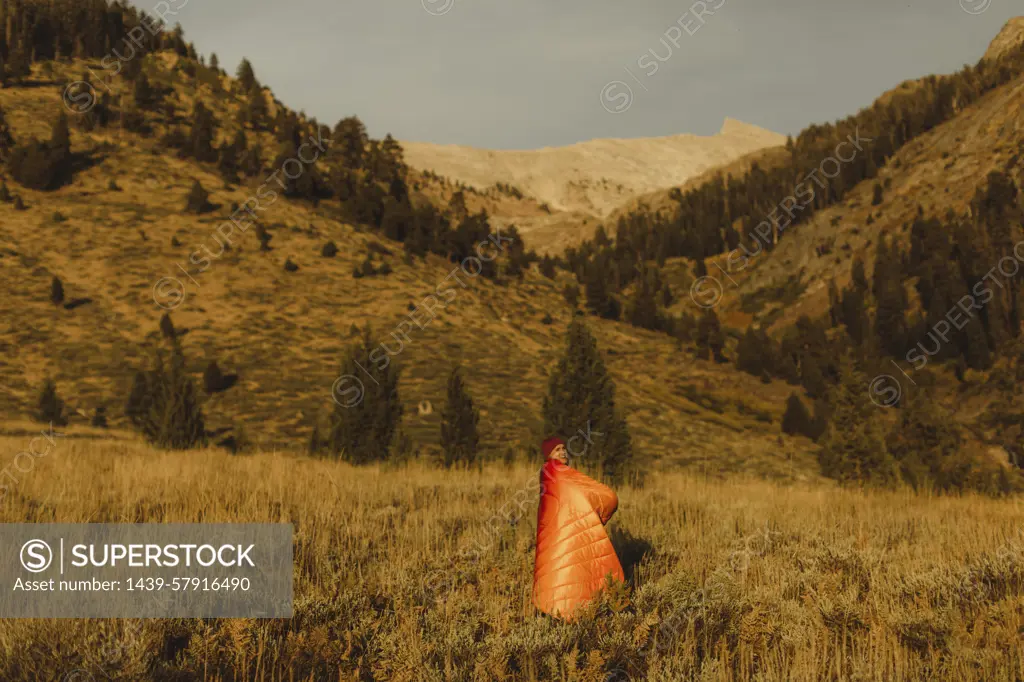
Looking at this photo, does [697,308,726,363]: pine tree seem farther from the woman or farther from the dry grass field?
the woman

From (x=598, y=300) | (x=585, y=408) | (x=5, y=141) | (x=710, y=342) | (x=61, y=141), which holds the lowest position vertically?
(x=585, y=408)

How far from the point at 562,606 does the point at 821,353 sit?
64615 millimetres

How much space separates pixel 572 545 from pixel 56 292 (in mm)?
42074

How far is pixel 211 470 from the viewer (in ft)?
29.5

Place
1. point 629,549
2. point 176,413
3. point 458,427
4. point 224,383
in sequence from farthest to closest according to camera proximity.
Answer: point 224,383, point 458,427, point 176,413, point 629,549

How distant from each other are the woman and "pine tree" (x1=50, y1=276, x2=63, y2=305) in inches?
1647

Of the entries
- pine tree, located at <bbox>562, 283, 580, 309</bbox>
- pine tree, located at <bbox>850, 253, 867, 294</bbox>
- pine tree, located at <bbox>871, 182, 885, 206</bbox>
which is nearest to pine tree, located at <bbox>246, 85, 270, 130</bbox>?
pine tree, located at <bbox>562, 283, 580, 309</bbox>

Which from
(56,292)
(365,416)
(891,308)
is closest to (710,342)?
(891,308)

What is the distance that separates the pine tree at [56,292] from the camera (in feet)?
119

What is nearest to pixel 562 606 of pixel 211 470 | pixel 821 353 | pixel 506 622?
pixel 506 622

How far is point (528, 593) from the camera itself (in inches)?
194

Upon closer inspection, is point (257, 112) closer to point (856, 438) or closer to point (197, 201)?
point (197, 201)

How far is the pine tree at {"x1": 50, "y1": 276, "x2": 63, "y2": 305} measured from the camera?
36.2 m

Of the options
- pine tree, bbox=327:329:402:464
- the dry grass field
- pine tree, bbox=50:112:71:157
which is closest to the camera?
the dry grass field
